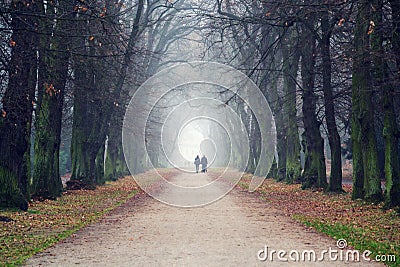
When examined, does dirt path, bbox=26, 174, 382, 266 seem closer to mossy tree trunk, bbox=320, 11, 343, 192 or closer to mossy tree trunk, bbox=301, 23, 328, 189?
mossy tree trunk, bbox=320, 11, 343, 192

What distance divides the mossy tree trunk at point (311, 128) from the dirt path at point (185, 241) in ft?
33.7

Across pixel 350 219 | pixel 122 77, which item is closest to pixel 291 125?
pixel 122 77

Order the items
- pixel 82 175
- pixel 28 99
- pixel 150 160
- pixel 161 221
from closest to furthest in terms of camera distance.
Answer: pixel 161 221
pixel 28 99
pixel 82 175
pixel 150 160

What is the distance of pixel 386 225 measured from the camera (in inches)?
535

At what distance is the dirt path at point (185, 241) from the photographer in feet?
29.4

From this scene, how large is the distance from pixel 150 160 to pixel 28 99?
177 feet

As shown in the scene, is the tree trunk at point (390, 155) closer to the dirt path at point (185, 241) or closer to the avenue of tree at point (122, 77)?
the avenue of tree at point (122, 77)

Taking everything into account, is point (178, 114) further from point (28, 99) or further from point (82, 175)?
point (28, 99)

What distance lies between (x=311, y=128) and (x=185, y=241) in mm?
17411

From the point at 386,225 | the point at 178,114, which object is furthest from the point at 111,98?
the point at 178,114

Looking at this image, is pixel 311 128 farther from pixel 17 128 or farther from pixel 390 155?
pixel 17 128

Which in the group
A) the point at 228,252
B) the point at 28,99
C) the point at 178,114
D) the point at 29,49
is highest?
the point at 178,114

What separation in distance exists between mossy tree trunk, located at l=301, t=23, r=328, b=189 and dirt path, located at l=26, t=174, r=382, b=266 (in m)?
10.3

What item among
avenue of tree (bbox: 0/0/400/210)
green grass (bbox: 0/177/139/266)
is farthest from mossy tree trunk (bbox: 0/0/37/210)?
green grass (bbox: 0/177/139/266)
